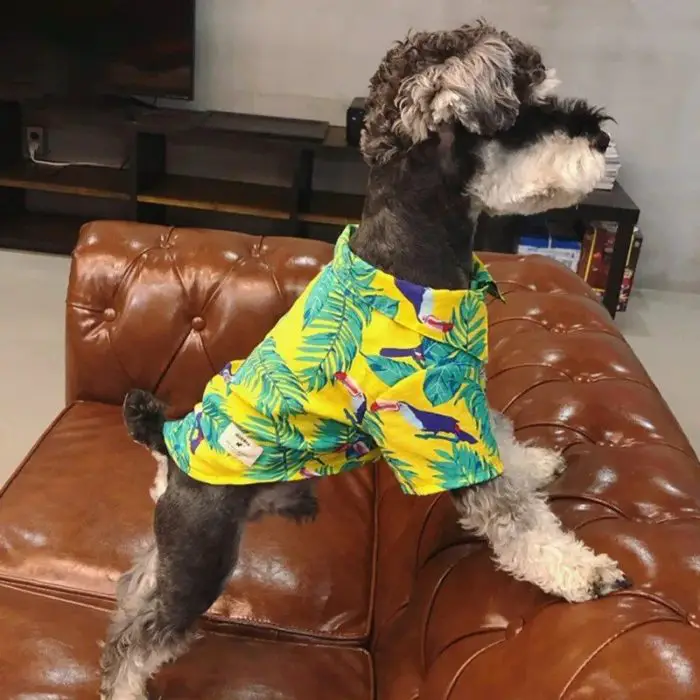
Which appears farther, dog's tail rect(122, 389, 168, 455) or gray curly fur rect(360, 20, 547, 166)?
dog's tail rect(122, 389, 168, 455)

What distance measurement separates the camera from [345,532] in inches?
65.7

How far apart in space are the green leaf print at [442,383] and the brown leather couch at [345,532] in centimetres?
26

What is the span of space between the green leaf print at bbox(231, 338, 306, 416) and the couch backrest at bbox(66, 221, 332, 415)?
0.62m

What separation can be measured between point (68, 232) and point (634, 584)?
3799mm

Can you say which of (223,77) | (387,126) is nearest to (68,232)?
(223,77)

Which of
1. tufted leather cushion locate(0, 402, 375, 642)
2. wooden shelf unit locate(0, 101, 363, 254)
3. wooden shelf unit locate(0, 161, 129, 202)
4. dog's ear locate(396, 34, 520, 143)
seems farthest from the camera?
wooden shelf unit locate(0, 161, 129, 202)

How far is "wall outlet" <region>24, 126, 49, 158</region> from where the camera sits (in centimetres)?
429

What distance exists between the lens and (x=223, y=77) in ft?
13.3

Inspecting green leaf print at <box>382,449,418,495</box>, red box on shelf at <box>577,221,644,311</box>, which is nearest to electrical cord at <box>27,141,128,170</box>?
red box on shelf at <box>577,221,644,311</box>

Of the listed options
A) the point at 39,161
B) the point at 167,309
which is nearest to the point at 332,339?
the point at 167,309

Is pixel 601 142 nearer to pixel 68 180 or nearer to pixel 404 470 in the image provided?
pixel 404 470

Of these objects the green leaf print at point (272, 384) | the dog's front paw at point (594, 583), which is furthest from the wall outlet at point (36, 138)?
the dog's front paw at point (594, 583)

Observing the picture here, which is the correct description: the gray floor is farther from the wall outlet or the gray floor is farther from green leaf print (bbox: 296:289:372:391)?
green leaf print (bbox: 296:289:372:391)

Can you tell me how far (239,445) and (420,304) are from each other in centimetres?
38
